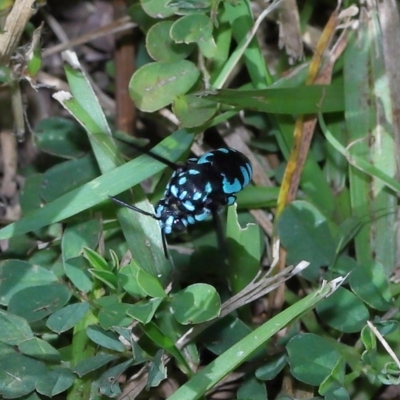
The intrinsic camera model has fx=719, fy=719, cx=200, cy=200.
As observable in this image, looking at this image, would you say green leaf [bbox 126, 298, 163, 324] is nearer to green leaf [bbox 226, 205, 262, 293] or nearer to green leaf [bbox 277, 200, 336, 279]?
green leaf [bbox 226, 205, 262, 293]

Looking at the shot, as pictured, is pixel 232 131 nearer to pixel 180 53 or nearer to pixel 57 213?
pixel 180 53

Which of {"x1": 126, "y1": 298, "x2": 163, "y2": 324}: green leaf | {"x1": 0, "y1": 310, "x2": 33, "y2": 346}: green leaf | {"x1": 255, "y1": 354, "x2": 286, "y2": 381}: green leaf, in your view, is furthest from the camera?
{"x1": 255, "y1": 354, "x2": 286, "y2": 381}: green leaf

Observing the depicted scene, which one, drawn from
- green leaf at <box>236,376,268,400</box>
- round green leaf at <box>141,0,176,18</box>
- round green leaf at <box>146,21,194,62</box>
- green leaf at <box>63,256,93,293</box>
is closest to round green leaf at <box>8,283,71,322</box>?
green leaf at <box>63,256,93,293</box>

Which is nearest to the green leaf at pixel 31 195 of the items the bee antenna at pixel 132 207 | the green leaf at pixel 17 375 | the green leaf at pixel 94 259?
the bee antenna at pixel 132 207

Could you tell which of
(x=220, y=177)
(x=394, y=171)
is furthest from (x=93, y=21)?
(x=394, y=171)

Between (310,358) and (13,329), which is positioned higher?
(13,329)

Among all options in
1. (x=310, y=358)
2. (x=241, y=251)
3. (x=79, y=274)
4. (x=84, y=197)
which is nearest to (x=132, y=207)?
(x=84, y=197)

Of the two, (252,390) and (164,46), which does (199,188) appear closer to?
(164,46)
